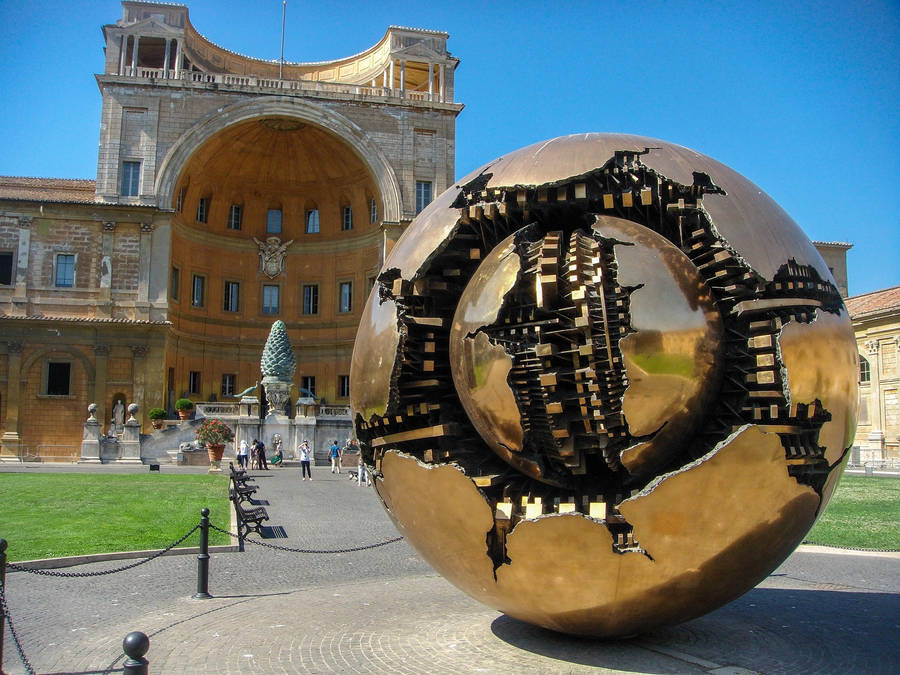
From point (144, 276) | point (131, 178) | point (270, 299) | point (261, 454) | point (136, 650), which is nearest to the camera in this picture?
point (136, 650)

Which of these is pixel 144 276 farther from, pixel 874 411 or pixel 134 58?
pixel 874 411

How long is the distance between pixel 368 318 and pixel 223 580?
500 centimetres

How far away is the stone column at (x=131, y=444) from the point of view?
3297 centimetres

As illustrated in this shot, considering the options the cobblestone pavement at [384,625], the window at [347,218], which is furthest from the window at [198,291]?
the cobblestone pavement at [384,625]

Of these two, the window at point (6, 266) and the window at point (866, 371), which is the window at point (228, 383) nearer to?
the window at point (6, 266)

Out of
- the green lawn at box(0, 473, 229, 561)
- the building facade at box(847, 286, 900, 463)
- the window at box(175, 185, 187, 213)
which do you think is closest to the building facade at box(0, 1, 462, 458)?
the window at box(175, 185, 187, 213)

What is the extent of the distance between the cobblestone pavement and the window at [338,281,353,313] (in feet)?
115

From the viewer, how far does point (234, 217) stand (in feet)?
150

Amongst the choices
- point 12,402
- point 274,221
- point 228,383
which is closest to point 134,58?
point 274,221

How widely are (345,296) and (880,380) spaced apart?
97.3 feet

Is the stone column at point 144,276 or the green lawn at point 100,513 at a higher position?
the stone column at point 144,276

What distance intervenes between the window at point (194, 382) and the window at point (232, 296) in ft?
13.5

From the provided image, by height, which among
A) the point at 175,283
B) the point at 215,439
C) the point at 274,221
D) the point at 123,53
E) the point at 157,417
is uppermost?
the point at 123,53

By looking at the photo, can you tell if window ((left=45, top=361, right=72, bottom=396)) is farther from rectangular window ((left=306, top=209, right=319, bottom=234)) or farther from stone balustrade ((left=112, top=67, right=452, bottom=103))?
rectangular window ((left=306, top=209, right=319, bottom=234))
